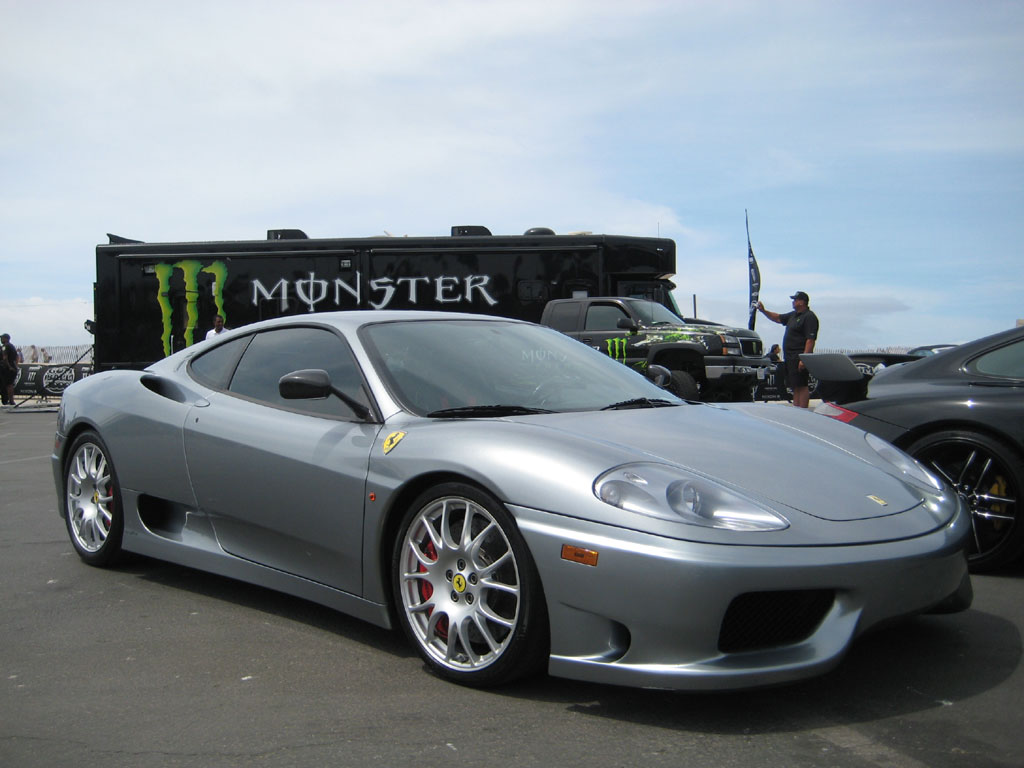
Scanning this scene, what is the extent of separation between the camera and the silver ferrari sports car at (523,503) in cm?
290

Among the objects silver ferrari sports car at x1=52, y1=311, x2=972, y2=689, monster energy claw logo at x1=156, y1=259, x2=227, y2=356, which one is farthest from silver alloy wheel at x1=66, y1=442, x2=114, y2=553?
monster energy claw logo at x1=156, y1=259, x2=227, y2=356

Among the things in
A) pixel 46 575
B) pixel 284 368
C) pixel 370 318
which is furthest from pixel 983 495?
pixel 46 575

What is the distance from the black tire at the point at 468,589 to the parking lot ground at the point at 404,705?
108 mm

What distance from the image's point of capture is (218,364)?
471cm

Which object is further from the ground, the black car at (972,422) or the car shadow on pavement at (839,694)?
the black car at (972,422)

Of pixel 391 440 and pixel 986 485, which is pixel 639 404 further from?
pixel 986 485

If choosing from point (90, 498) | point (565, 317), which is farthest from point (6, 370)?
point (90, 498)

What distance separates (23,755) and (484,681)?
128 centimetres

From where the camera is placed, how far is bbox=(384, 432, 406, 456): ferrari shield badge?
3584 mm

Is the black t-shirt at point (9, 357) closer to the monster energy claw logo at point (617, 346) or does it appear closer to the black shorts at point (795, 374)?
the monster energy claw logo at point (617, 346)

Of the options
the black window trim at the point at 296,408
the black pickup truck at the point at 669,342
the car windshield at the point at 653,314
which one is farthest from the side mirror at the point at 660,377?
the car windshield at the point at 653,314

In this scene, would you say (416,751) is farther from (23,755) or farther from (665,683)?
(23,755)

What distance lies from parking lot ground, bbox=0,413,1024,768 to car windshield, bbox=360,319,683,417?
925mm

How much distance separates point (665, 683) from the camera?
2857 mm
